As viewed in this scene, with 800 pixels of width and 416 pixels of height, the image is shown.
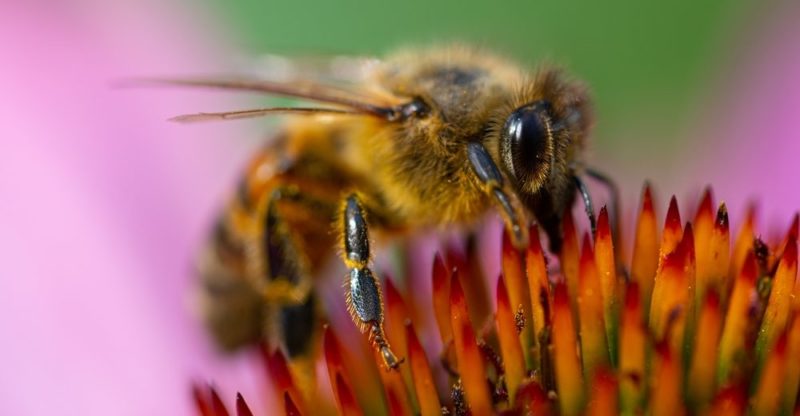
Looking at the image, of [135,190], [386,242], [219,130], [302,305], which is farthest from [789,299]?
[219,130]

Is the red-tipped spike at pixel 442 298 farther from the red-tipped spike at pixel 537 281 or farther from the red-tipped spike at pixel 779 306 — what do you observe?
the red-tipped spike at pixel 779 306

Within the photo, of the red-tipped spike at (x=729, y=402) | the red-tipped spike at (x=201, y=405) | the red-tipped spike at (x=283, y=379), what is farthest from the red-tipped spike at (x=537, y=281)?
the red-tipped spike at (x=201, y=405)

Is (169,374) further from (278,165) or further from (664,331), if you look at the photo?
(664,331)

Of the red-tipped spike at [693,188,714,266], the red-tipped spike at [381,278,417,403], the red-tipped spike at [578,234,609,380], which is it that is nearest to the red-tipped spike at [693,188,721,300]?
the red-tipped spike at [693,188,714,266]

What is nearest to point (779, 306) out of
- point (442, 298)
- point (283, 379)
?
point (442, 298)

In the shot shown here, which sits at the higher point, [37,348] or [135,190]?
[135,190]

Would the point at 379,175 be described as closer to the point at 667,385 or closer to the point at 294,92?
the point at 294,92
